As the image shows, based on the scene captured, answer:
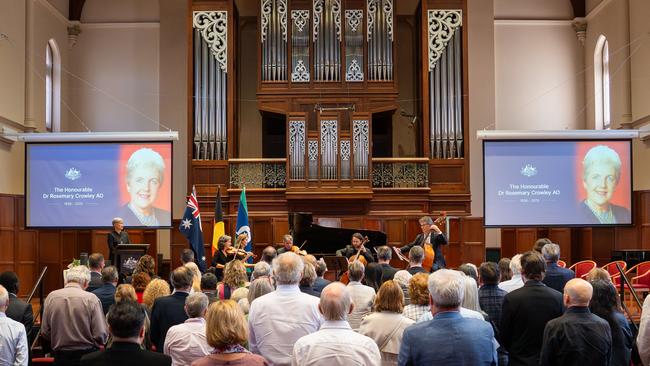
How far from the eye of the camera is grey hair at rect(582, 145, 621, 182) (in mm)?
15055

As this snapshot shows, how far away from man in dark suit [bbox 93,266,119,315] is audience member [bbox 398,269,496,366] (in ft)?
12.1

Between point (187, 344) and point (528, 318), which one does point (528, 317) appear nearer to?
point (528, 318)

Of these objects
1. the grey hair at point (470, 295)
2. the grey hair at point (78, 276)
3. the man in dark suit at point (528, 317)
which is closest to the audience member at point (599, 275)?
the man in dark suit at point (528, 317)

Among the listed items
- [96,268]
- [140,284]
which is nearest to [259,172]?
[96,268]

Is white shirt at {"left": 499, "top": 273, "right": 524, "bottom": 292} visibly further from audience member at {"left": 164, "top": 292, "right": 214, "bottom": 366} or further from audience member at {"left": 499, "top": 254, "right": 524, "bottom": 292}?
audience member at {"left": 164, "top": 292, "right": 214, "bottom": 366}

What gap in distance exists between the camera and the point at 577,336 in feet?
15.1

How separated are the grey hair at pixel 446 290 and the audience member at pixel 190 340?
5.03 feet

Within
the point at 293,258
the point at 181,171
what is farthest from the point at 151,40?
the point at 293,258

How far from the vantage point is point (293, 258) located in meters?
4.88

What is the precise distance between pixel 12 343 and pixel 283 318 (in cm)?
193

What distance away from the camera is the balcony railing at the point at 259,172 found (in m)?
15.8

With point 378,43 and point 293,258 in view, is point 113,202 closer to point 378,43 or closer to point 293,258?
point 378,43

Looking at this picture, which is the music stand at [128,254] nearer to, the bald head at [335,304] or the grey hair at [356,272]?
the grey hair at [356,272]

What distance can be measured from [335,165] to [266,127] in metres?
2.82
